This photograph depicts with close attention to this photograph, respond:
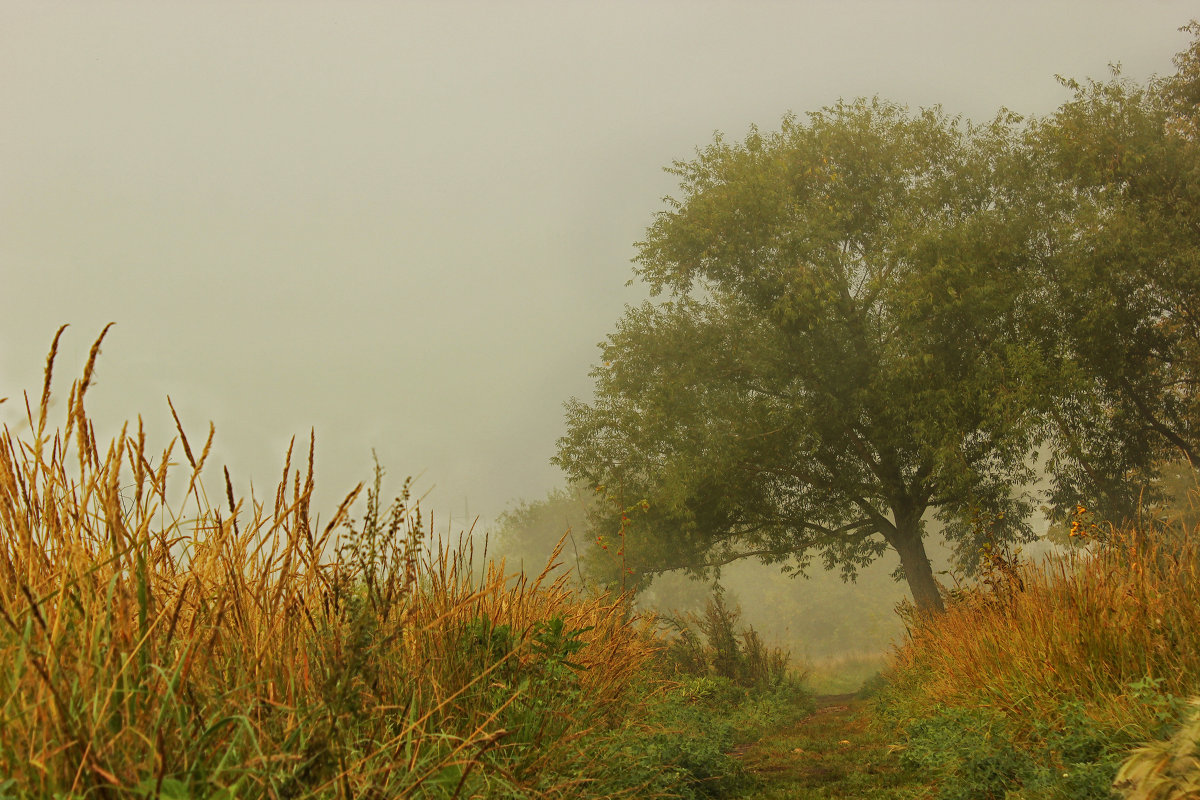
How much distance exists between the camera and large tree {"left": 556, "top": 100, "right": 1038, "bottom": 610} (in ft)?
47.5

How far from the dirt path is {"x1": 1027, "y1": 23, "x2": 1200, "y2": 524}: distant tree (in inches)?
344

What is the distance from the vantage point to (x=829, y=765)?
18.8ft

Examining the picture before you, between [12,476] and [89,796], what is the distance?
0.87 m

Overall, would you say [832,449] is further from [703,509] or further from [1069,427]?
[1069,427]

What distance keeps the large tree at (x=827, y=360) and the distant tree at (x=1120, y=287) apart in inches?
34.1

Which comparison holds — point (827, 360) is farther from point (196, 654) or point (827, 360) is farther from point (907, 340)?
point (196, 654)

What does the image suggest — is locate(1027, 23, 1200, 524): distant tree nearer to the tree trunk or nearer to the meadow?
the tree trunk

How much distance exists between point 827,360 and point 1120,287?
234 inches

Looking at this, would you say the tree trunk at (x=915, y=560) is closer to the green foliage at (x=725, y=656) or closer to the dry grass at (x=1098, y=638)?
the green foliage at (x=725, y=656)

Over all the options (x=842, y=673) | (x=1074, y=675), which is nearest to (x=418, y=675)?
(x=1074, y=675)

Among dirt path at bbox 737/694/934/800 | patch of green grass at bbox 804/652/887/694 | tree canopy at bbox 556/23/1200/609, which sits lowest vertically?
patch of green grass at bbox 804/652/887/694

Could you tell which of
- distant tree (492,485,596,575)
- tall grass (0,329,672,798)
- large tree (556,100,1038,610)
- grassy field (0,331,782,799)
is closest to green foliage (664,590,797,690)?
large tree (556,100,1038,610)

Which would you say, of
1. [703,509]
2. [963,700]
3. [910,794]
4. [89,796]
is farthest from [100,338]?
[703,509]

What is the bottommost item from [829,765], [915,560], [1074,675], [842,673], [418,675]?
[842,673]
